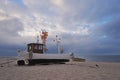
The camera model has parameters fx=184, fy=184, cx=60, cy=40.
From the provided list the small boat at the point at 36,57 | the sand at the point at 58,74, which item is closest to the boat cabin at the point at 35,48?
the small boat at the point at 36,57

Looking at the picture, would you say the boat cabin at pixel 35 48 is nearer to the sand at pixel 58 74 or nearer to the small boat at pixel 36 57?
the small boat at pixel 36 57

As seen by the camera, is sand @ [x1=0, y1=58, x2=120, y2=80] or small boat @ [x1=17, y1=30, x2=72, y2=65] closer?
sand @ [x1=0, y1=58, x2=120, y2=80]

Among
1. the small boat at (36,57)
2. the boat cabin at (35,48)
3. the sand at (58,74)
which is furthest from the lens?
the boat cabin at (35,48)

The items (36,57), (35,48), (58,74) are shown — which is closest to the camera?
(58,74)

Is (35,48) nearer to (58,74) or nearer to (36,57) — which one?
(36,57)

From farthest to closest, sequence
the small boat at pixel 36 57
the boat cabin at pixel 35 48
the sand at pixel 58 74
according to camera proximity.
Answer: the boat cabin at pixel 35 48 → the small boat at pixel 36 57 → the sand at pixel 58 74

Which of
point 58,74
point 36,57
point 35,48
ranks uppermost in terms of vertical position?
point 35,48

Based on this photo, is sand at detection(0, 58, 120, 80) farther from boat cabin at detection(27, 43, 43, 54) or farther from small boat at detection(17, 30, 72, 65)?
boat cabin at detection(27, 43, 43, 54)

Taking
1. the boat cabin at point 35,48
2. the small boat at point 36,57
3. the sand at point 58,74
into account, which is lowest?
the sand at point 58,74

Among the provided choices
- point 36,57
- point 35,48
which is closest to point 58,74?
point 36,57

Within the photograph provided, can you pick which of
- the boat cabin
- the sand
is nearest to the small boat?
the boat cabin

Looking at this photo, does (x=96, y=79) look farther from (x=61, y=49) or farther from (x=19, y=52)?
(x=61, y=49)

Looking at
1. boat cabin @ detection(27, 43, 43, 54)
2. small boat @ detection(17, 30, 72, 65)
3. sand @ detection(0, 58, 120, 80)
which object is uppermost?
boat cabin @ detection(27, 43, 43, 54)

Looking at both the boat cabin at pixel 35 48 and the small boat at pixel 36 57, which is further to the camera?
the boat cabin at pixel 35 48
